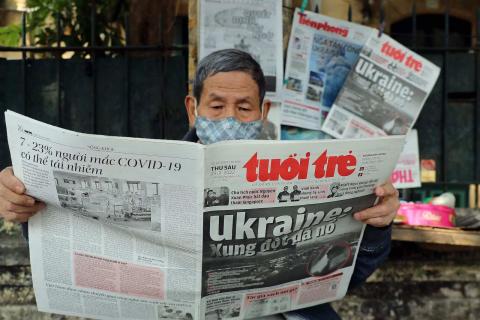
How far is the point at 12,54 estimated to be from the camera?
11.0 feet

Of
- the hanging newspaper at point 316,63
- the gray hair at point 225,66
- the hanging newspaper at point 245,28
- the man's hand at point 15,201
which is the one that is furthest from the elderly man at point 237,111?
the hanging newspaper at point 316,63

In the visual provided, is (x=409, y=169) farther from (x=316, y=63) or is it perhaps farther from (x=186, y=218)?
(x=186, y=218)

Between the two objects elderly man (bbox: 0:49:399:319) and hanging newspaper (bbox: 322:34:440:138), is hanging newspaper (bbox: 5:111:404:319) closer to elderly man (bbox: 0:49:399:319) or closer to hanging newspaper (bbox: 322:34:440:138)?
elderly man (bbox: 0:49:399:319)

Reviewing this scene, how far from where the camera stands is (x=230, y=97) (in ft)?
5.08

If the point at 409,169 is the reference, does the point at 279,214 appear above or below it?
above

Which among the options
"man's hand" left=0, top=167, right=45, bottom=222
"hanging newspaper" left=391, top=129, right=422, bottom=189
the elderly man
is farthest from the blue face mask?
"hanging newspaper" left=391, top=129, right=422, bottom=189

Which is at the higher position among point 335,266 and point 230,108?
point 230,108

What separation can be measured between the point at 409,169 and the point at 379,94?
0.40 metres

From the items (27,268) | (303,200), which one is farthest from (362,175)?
(27,268)

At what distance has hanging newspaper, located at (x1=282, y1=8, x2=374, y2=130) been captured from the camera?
2.64 metres

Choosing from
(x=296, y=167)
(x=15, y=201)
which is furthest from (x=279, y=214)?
(x=15, y=201)

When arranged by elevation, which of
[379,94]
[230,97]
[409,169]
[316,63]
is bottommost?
[409,169]

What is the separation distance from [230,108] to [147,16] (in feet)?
6.30

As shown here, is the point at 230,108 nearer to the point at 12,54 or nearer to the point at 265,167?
the point at 265,167
